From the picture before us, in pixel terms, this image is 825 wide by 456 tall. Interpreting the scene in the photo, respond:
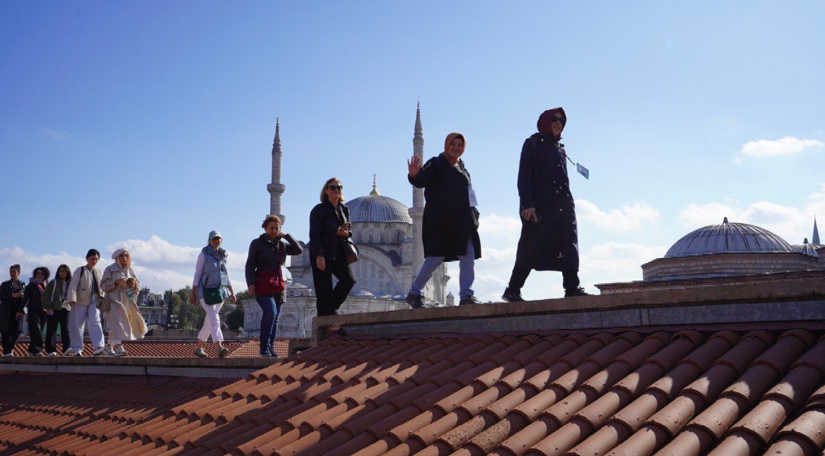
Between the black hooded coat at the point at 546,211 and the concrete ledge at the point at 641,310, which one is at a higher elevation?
the black hooded coat at the point at 546,211

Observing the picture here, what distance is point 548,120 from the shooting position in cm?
605

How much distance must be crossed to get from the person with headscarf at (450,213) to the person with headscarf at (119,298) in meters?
4.21

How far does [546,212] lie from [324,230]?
2.14m

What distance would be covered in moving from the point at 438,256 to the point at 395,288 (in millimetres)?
52373

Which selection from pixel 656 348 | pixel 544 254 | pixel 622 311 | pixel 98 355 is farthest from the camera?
pixel 98 355

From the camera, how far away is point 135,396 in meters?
6.86

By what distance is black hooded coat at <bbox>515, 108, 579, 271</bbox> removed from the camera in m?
5.84

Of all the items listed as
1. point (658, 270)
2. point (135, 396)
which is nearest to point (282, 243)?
point (135, 396)

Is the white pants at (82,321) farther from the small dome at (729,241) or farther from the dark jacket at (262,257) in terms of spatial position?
the small dome at (729,241)

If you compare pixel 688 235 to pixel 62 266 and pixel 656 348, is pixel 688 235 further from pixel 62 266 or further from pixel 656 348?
pixel 656 348

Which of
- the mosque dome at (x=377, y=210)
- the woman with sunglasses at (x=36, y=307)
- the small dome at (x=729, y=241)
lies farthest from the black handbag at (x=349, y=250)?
the mosque dome at (x=377, y=210)

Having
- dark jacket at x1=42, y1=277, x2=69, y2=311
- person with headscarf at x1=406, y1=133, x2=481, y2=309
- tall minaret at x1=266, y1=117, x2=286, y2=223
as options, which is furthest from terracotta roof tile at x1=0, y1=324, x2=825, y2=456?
tall minaret at x1=266, y1=117, x2=286, y2=223

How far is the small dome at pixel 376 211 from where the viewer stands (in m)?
62.9

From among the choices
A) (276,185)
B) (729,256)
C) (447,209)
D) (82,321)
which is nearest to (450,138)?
(447,209)
